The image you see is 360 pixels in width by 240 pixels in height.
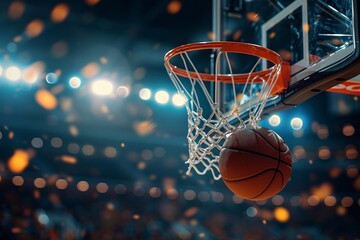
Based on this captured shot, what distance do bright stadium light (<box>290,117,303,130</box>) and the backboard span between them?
4579 millimetres

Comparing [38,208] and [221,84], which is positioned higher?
[221,84]

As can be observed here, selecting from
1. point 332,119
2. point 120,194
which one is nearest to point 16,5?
point 120,194

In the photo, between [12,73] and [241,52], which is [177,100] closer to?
[12,73]

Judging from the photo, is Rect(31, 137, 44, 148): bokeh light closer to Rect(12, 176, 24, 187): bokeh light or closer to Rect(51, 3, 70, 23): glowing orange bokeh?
Rect(12, 176, 24, 187): bokeh light

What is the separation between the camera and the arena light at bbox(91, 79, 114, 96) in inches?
221

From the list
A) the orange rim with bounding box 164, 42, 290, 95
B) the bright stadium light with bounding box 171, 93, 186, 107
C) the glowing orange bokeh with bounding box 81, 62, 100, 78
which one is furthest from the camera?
the bright stadium light with bounding box 171, 93, 186, 107

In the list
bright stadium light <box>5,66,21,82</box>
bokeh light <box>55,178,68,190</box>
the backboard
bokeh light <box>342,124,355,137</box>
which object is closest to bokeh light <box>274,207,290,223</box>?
bokeh light <box>342,124,355,137</box>

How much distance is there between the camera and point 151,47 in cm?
559

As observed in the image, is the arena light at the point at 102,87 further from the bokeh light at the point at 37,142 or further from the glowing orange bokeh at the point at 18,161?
the glowing orange bokeh at the point at 18,161

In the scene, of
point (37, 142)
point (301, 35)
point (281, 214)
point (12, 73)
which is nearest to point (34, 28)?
point (12, 73)

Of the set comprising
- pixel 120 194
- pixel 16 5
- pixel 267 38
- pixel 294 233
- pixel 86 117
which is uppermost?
pixel 16 5

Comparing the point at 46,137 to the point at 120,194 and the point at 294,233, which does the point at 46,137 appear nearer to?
the point at 120,194

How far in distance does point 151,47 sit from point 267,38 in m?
3.62

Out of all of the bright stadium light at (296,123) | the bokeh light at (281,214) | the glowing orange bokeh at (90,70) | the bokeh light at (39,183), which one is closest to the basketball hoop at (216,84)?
the glowing orange bokeh at (90,70)
